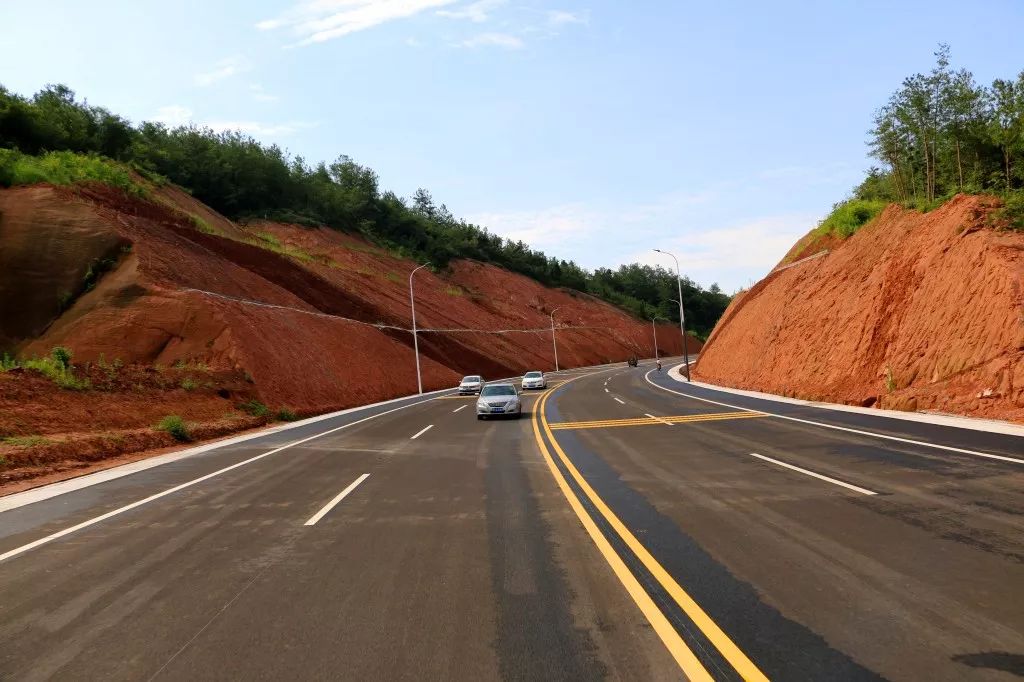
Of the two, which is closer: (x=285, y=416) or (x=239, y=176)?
(x=285, y=416)

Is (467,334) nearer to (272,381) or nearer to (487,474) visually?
(272,381)

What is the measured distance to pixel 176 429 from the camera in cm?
1784

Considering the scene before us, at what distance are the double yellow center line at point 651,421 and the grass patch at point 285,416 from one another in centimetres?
1261

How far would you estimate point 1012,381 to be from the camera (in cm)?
1422

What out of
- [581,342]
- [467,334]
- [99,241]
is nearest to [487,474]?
[99,241]

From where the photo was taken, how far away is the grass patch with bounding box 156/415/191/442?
17.8 meters

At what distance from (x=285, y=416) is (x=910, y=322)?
77.6 feet

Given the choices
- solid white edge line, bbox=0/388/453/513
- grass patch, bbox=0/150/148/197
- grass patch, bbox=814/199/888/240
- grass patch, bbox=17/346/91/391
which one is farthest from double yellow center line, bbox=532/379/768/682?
grass patch, bbox=0/150/148/197

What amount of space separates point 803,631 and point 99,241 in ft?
117

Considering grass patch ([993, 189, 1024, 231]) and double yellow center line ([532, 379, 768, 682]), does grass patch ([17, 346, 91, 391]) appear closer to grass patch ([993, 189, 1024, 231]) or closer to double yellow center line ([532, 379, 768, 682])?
double yellow center line ([532, 379, 768, 682])

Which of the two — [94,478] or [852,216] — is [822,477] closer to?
[94,478]

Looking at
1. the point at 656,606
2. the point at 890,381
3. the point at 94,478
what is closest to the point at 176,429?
the point at 94,478

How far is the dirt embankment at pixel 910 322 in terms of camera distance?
1549 cm

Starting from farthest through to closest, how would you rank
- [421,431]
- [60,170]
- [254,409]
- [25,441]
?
[60,170]
[254,409]
[421,431]
[25,441]
